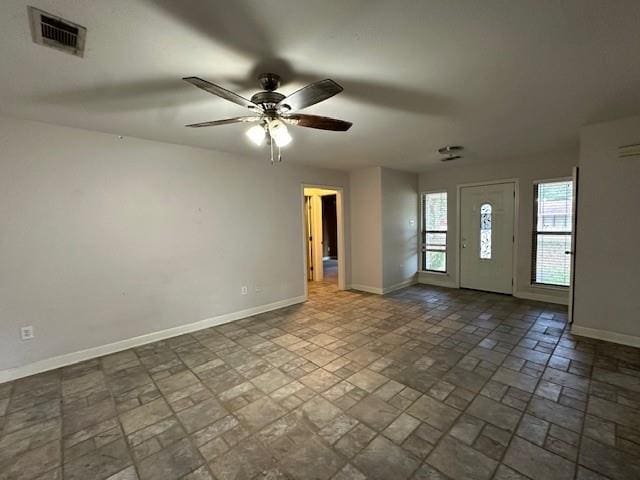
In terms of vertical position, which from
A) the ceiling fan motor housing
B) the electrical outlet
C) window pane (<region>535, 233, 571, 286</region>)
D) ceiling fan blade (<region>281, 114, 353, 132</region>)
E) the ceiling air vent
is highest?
the ceiling air vent

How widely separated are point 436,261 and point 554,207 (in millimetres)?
A: 2222

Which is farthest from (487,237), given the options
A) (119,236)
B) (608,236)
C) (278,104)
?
(119,236)

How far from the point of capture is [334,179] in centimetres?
548

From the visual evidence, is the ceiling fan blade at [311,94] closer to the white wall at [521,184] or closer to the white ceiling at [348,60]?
the white ceiling at [348,60]

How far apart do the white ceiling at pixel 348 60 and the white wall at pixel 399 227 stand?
96.2 inches

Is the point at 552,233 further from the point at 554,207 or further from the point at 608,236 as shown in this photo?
the point at 608,236

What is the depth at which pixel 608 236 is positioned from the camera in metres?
3.12

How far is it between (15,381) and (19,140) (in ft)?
7.41

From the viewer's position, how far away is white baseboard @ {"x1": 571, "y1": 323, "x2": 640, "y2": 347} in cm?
304

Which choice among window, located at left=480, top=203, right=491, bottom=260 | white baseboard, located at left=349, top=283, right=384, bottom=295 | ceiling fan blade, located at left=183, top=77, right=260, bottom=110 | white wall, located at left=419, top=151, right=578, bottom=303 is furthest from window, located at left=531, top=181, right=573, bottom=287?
ceiling fan blade, located at left=183, top=77, right=260, bottom=110

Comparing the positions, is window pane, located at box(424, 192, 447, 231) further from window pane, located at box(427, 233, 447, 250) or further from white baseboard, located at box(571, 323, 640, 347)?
white baseboard, located at box(571, 323, 640, 347)

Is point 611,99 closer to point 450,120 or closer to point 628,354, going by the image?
point 450,120

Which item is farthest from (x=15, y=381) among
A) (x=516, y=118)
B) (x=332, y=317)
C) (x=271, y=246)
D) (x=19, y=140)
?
(x=516, y=118)

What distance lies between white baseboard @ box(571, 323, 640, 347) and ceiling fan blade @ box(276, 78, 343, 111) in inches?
154
